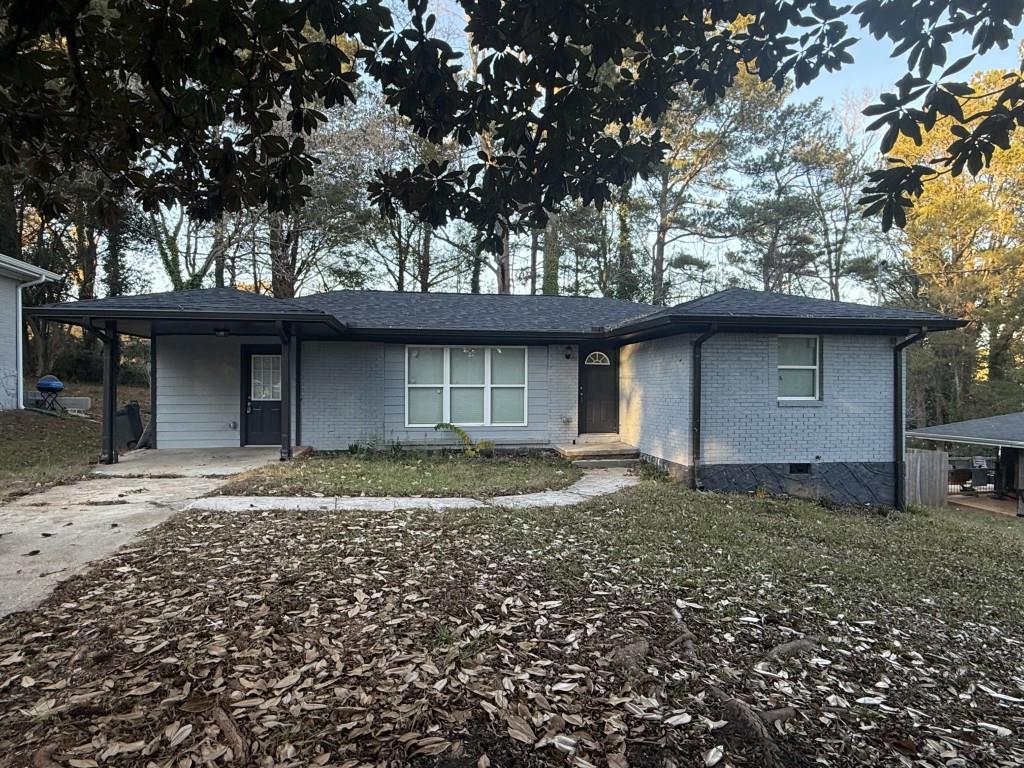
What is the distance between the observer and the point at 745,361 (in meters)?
8.97

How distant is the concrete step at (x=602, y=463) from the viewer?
1005 cm

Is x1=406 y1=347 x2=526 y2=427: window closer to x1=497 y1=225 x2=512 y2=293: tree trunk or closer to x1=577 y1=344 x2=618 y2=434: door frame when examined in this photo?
x1=577 y1=344 x2=618 y2=434: door frame

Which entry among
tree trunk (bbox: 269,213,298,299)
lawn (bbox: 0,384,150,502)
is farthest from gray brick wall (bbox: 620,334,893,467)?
tree trunk (bbox: 269,213,298,299)

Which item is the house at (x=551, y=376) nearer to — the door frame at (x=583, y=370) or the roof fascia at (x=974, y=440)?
the door frame at (x=583, y=370)

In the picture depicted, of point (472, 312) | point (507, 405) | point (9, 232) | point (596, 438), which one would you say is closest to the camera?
point (507, 405)

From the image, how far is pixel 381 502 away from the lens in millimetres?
6391

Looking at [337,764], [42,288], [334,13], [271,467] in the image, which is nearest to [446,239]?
[42,288]

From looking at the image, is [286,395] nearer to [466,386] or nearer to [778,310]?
[466,386]

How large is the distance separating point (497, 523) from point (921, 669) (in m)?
3.36

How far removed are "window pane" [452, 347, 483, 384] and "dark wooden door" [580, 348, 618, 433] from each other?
2.15 m

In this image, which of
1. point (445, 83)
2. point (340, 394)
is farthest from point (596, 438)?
point (445, 83)

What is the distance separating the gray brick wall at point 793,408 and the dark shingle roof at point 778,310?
46 cm

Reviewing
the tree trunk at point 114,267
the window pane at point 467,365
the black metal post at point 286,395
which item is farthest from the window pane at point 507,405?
the tree trunk at point 114,267

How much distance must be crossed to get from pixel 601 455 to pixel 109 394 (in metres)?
8.15
